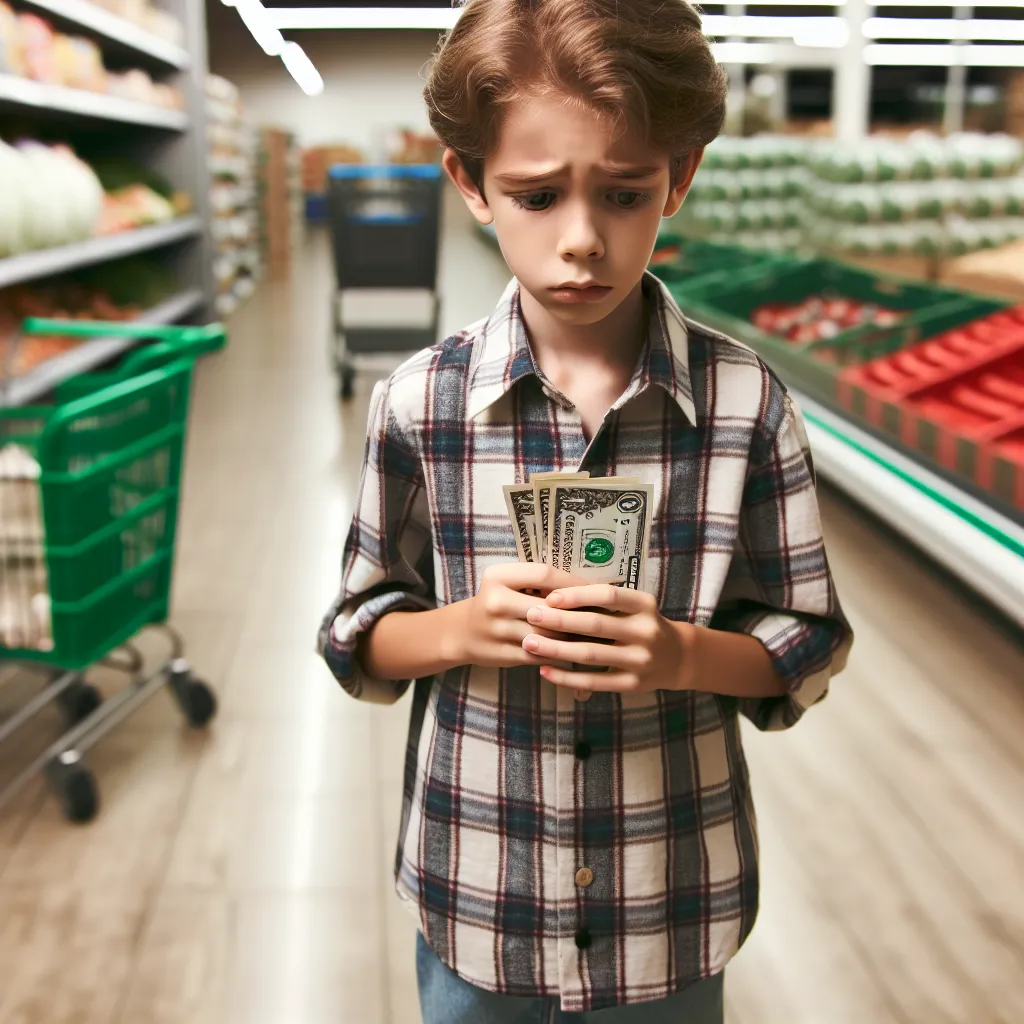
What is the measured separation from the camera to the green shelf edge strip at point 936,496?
2996 millimetres

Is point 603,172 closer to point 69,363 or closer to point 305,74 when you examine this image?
point 69,363

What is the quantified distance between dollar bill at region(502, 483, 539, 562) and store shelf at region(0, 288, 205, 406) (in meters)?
2.47

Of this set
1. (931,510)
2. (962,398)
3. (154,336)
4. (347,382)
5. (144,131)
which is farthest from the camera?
(144,131)

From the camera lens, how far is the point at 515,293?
3.22 feet

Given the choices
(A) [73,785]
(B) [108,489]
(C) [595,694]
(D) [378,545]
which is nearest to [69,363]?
(B) [108,489]

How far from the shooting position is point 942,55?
173 inches

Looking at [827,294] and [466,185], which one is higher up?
[466,185]

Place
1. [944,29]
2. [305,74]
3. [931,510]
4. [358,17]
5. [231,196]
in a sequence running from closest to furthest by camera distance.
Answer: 1. [931,510]
2. [944,29]
3. [231,196]
4. [358,17]
5. [305,74]

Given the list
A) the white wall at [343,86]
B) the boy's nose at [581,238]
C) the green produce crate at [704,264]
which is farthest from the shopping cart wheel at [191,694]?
the white wall at [343,86]

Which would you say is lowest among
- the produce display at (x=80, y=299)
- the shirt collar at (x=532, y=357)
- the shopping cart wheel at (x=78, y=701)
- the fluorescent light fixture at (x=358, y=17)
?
the shopping cart wheel at (x=78, y=701)

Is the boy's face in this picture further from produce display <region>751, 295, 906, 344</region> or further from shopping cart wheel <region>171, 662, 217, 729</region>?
produce display <region>751, 295, 906, 344</region>

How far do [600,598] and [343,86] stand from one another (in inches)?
940

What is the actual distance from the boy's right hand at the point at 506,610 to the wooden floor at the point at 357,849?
3.73ft

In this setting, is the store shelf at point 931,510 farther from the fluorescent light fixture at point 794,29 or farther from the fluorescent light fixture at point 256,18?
the fluorescent light fixture at point 794,29
